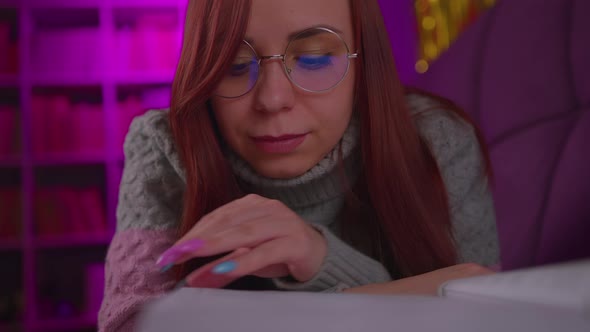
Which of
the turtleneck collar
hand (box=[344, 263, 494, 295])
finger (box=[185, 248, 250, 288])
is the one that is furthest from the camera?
Result: the turtleneck collar

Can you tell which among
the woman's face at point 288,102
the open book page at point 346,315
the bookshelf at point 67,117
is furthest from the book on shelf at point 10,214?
the open book page at point 346,315

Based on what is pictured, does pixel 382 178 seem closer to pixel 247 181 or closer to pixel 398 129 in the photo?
pixel 398 129

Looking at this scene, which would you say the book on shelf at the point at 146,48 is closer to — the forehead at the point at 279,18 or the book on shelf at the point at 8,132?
the book on shelf at the point at 8,132

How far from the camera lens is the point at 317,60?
78 centimetres

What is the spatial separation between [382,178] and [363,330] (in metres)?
0.58

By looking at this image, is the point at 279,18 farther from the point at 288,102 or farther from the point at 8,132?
the point at 8,132

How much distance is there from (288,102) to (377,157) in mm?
212

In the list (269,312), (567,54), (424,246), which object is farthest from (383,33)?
(269,312)

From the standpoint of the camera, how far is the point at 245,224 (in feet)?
1.99

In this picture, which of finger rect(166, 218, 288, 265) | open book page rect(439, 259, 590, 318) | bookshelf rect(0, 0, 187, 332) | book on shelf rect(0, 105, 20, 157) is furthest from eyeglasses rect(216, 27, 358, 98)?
book on shelf rect(0, 105, 20, 157)

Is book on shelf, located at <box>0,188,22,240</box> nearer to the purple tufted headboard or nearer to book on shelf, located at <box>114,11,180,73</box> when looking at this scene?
book on shelf, located at <box>114,11,180,73</box>

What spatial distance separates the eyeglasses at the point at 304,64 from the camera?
0.76 metres

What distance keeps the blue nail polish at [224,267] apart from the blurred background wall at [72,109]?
2416 millimetres

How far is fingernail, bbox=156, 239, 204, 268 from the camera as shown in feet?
1.79
